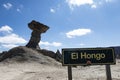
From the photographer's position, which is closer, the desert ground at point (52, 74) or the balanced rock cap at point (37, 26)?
the desert ground at point (52, 74)

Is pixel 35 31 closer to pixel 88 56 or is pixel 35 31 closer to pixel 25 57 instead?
pixel 25 57

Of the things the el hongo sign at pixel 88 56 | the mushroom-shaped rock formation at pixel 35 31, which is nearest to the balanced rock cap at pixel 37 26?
the mushroom-shaped rock formation at pixel 35 31

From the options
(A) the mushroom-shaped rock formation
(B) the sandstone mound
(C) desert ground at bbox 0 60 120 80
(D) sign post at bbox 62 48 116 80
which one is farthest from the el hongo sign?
(A) the mushroom-shaped rock formation

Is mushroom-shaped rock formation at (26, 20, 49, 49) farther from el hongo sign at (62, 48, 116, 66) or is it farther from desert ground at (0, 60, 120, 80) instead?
el hongo sign at (62, 48, 116, 66)

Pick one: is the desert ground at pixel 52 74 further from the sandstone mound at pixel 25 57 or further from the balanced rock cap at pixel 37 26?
the balanced rock cap at pixel 37 26

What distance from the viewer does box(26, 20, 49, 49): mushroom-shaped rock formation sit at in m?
61.8

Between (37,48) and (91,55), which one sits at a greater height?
(37,48)

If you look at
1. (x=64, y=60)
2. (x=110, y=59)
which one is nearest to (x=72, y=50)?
(x=64, y=60)

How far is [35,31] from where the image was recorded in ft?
204

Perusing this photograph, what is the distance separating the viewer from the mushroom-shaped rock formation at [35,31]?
6181 centimetres

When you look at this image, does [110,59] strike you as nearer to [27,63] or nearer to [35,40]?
[27,63]

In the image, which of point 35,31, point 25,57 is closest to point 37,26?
point 35,31

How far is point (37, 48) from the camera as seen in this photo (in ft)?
207

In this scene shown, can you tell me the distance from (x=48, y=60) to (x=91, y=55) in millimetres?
40448
